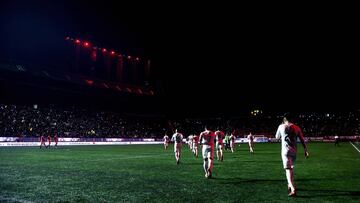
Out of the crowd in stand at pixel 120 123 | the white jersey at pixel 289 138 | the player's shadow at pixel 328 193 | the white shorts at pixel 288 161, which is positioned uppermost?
the crowd in stand at pixel 120 123

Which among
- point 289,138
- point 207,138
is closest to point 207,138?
point 207,138

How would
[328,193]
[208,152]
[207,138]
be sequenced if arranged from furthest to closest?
1. [207,138]
2. [208,152]
3. [328,193]

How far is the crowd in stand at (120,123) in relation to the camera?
2106 inches

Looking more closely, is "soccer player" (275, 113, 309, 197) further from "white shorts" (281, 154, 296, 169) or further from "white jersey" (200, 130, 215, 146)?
"white jersey" (200, 130, 215, 146)

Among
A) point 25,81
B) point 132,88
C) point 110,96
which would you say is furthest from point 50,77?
point 132,88

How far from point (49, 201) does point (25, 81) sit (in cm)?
5733

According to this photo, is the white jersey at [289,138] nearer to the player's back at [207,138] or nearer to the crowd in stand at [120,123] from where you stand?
the player's back at [207,138]

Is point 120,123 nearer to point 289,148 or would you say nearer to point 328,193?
point 328,193

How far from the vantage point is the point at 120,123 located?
238 ft

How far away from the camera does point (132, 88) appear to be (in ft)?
307

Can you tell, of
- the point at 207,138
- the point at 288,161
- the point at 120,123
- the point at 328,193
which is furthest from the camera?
the point at 120,123

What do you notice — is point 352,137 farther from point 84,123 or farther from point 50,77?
point 50,77

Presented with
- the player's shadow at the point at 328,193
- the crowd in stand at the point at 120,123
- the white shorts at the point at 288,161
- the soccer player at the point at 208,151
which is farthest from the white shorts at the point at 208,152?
the crowd in stand at the point at 120,123

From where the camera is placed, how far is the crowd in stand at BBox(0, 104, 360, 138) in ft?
176
